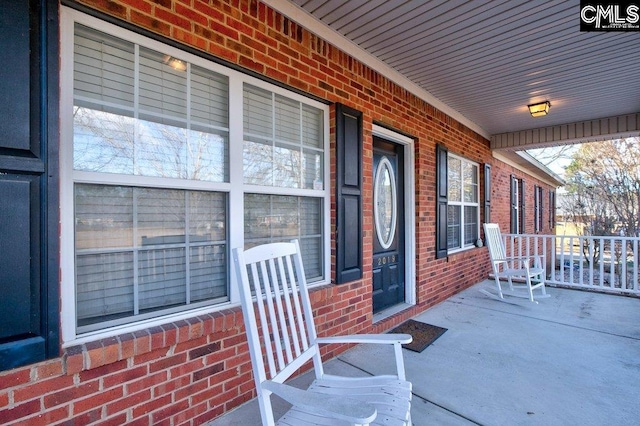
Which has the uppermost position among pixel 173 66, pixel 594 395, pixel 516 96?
pixel 516 96

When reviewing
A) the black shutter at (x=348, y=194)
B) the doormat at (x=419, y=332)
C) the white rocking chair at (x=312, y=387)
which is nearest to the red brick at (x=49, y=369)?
the white rocking chair at (x=312, y=387)

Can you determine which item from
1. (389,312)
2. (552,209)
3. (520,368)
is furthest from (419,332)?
(552,209)

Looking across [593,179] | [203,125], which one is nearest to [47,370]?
[203,125]

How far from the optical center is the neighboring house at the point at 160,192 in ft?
4.23

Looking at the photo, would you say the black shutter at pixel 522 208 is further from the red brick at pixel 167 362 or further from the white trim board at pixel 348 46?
the red brick at pixel 167 362

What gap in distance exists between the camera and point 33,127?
1288 mm

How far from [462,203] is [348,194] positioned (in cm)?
307

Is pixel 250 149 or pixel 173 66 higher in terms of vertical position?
pixel 173 66

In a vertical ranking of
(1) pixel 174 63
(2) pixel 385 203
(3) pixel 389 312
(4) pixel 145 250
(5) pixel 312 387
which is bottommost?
(3) pixel 389 312

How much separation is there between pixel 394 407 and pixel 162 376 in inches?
46.2

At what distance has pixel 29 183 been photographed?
1283mm

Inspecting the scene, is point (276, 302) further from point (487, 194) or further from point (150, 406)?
point (487, 194)

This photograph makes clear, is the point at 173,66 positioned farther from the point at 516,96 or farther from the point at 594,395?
the point at 516,96

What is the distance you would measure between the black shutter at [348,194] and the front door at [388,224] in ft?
2.16
